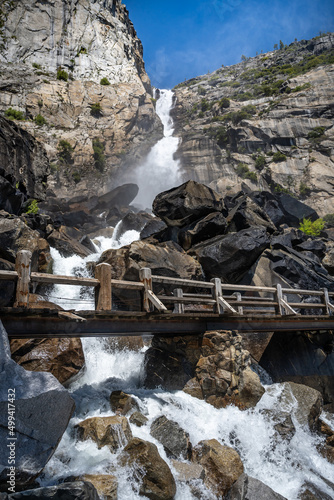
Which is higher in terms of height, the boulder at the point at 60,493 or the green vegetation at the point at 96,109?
the green vegetation at the point at 96,109

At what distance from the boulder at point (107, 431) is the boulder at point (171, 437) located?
691 mm

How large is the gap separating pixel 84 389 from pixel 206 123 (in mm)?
71204

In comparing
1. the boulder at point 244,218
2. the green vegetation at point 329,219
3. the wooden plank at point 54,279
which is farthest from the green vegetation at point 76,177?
the wooden plank at point 54,279

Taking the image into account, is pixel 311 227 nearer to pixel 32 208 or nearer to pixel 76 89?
pixel 32 208

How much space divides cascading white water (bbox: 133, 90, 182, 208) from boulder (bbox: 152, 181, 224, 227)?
94.8ft

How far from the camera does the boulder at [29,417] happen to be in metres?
4.31

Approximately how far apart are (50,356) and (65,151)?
38.1 metres

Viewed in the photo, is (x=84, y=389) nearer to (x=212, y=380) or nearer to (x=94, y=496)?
(x=212, y=380)

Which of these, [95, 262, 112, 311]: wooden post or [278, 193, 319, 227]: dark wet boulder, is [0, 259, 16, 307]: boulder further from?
[278, 193, 319, 227]: dark wet boulder

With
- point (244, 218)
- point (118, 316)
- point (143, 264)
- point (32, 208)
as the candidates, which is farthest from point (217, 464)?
point (32, 208)

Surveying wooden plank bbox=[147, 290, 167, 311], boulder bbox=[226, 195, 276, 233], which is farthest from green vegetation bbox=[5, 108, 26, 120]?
wooden plank bbox=[147, 290, 167, 311]

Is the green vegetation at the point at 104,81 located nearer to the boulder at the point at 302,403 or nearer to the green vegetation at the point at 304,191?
the green vegetation at the point at 304,191

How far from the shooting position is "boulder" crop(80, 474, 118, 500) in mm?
4789

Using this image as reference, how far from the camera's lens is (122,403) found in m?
7.34
